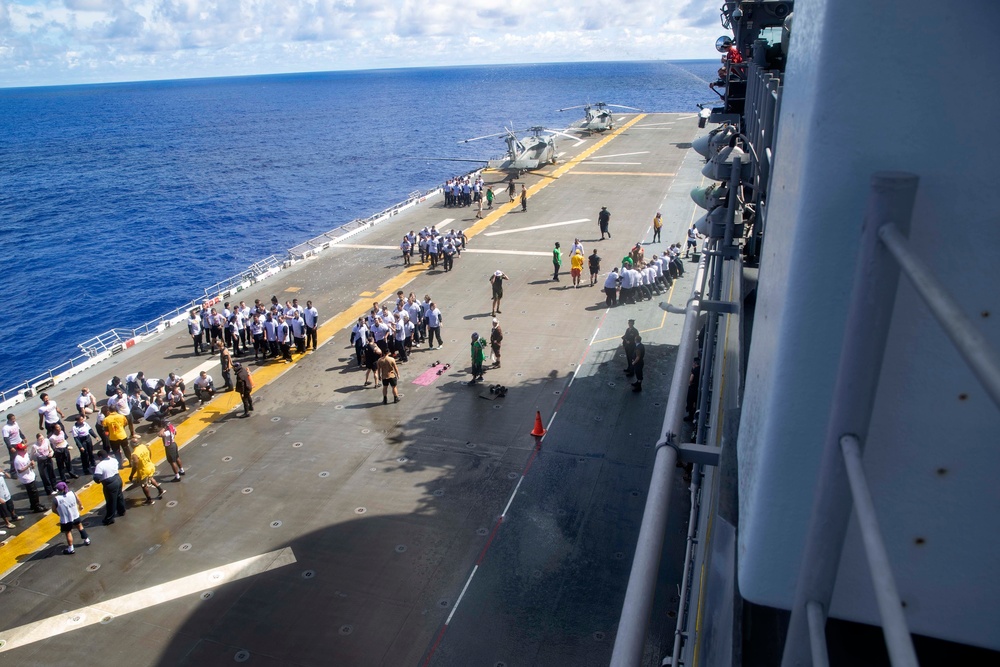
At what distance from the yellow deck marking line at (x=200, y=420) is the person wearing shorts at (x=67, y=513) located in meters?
0.78

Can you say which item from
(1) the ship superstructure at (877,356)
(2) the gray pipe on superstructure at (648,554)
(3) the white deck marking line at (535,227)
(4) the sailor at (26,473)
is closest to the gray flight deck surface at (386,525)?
(4) the sailor at (26,473)

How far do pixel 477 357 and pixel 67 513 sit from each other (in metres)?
9.42

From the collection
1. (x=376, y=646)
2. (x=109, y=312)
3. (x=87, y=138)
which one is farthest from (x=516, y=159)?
(x=87, y=138)

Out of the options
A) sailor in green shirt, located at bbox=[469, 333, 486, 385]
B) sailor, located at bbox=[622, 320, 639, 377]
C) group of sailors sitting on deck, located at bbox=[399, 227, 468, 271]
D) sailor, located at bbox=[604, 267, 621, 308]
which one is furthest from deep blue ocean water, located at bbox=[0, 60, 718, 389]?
sailor, located at bbox=[622, 320, 639, 377]

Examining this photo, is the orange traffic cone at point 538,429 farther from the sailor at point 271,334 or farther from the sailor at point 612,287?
the sailor at point 271,334

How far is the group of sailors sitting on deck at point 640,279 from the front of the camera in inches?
885

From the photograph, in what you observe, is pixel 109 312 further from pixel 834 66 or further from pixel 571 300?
pixel 834 66

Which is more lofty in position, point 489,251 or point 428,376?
point 489,251

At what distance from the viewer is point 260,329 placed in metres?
20.0

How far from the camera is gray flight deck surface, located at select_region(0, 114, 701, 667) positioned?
10.2 metres

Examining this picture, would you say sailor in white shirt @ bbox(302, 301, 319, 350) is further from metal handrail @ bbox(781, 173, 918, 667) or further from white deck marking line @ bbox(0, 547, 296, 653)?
metal handrail @ bbox(781, 173, 918, 667)

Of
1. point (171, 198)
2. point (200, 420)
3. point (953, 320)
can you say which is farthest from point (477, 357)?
point (171, 198)

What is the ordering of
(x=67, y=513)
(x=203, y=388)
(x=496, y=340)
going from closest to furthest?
(x=67, y=513)
(x=203, y=388)
(x=496, y=340)

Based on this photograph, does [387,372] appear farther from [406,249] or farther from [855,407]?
[855,407]
